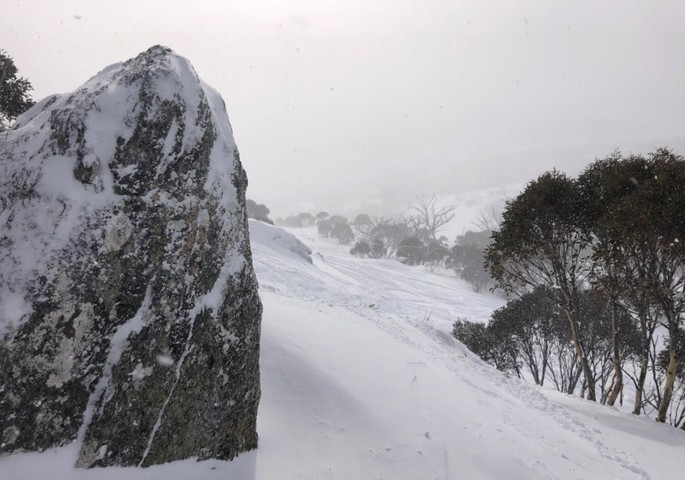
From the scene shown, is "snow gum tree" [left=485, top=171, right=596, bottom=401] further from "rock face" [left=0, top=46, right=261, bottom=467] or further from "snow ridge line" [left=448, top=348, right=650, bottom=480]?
"rock face" [left=0, top=46, right=261, bottom=467]

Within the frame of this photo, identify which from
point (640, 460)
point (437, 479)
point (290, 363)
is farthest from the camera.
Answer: point (640, 460)

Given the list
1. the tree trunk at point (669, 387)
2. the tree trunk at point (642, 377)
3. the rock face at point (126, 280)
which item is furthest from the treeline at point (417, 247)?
the rock face at point (126, 280)

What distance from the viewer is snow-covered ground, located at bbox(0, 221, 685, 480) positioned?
141 inches

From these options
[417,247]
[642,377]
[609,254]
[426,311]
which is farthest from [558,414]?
[417,247]

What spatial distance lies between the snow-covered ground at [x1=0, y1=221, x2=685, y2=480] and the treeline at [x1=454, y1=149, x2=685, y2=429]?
2.45 m

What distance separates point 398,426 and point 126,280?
369cm

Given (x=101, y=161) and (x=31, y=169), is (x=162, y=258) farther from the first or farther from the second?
(x=31, y=169)

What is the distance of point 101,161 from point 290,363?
340 cm

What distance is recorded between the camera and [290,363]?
506 cm

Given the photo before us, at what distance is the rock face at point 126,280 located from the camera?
2555mm

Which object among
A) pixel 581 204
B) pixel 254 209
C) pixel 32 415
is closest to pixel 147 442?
pixel 32 415

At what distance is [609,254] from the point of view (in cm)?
891

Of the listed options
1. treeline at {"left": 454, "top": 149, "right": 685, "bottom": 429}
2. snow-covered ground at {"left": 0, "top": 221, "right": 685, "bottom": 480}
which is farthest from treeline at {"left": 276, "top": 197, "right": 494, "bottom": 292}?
snow-covered ground at {"left": 0, "top": 221, "right": 685, "bottom": 480}

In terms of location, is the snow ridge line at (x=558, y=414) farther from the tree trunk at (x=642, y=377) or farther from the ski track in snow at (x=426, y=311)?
the tree trunk at (x=642, y=377)
